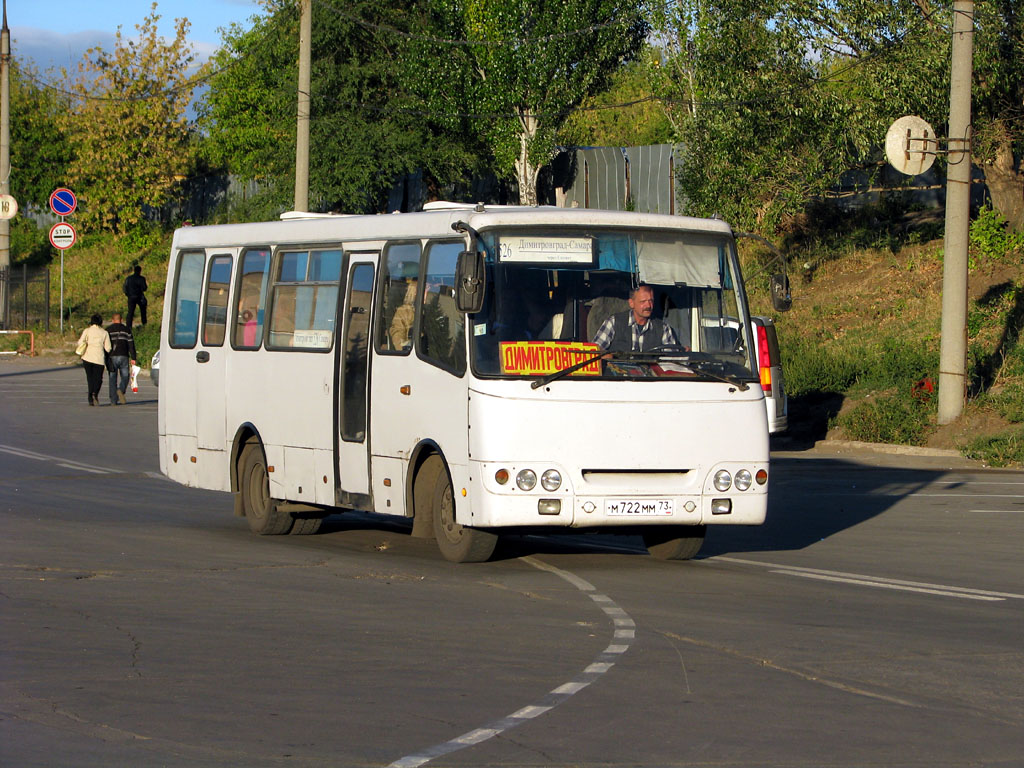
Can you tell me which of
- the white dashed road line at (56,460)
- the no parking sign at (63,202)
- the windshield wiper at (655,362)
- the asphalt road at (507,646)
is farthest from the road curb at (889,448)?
the no parking sign at (63,202)

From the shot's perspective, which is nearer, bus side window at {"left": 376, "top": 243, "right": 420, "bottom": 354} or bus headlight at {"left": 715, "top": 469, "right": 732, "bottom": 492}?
bus headlight at {"left": 715, "top": 469, "right": 732, "bottom": 492}

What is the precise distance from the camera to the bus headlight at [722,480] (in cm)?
1205

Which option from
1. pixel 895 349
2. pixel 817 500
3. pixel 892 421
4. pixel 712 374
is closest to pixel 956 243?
pixel 892 421

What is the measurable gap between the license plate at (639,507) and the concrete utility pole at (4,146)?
39.3 meters

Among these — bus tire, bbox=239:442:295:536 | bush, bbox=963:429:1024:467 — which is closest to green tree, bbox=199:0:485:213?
bush, bbox=963:429:1024:467

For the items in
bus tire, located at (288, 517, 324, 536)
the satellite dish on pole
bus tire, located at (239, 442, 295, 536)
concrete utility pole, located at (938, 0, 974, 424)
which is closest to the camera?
bus tire, located at (239, 442, 295, 536)

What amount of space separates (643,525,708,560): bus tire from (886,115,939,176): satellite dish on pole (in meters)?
14.6

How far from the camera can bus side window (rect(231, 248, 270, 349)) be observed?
14969 mm

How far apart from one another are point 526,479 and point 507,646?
2.63 metres

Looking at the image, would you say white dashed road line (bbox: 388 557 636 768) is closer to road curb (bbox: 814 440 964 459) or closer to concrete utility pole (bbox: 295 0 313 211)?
road curb (bbox: 814 440 964 459)

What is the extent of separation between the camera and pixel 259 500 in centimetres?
1502

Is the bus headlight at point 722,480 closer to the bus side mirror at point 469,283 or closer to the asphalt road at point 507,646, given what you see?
the asphalt road at point 507,646

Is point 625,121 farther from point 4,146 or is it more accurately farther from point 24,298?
point 4,146

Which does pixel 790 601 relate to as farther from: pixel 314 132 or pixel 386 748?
pixel 314 132
